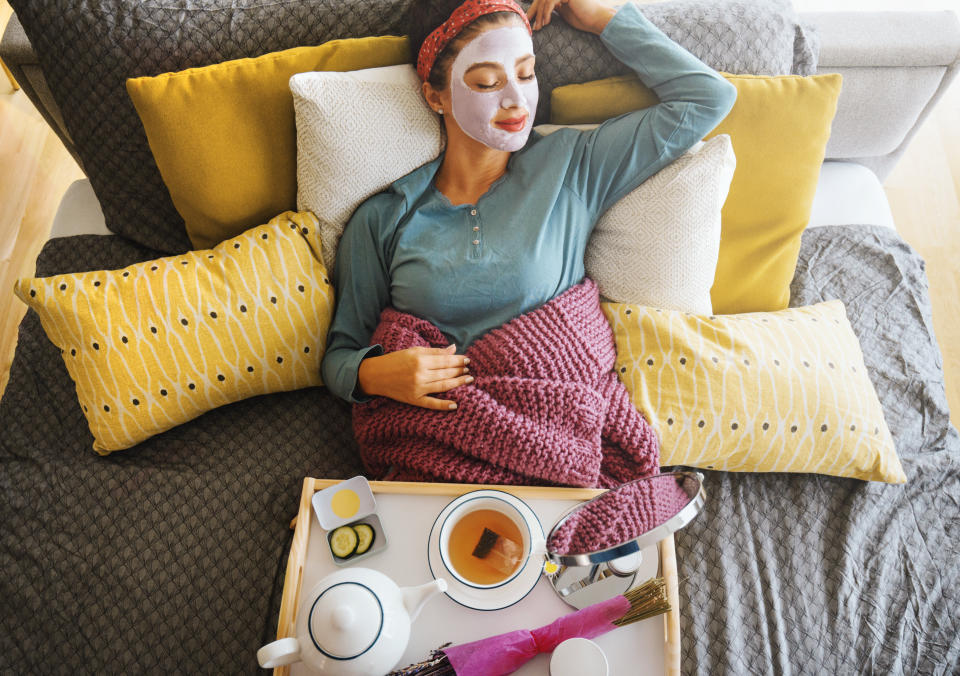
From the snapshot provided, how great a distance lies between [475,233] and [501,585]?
24.9 inches

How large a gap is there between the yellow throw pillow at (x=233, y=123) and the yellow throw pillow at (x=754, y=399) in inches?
30.6

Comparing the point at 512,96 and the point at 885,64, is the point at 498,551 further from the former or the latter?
the point at 885,64

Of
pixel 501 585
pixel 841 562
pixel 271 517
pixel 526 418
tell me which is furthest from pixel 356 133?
pixel 841 562

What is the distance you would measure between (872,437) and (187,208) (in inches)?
55.1

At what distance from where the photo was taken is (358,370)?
1.18 meters

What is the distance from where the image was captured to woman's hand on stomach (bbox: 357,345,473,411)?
1.12 metres

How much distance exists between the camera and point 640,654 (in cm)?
88

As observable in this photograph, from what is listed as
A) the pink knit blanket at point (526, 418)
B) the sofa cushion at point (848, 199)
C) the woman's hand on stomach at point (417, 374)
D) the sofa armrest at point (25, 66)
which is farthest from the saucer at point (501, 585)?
the sofa armrest at point (25, 66)

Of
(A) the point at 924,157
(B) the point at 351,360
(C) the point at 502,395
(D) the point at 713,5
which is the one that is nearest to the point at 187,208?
(B) the point at 351,360

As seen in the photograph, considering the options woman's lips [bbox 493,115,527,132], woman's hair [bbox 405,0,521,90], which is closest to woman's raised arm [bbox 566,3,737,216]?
woman's lips [bbox 493,115,527,132]

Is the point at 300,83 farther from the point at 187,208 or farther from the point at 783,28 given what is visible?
the point at 783,28

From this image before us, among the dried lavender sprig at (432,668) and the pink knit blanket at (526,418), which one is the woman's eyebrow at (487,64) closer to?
the pink knit blanket at (526,418)

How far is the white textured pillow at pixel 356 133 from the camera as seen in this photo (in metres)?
1.20

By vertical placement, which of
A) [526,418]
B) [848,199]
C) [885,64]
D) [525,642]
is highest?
[885,64]
